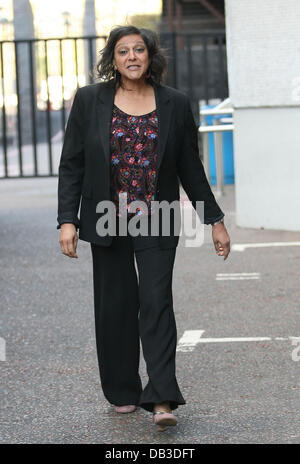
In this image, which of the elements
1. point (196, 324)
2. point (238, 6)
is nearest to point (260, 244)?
point (238, 6)

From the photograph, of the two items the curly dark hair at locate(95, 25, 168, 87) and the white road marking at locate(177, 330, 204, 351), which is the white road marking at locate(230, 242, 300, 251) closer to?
the white road marking at locate(177, 330, 204, 351)

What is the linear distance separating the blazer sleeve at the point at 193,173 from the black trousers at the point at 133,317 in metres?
0.25

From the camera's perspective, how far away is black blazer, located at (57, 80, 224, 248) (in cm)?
537

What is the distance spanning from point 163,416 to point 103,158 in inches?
43.9

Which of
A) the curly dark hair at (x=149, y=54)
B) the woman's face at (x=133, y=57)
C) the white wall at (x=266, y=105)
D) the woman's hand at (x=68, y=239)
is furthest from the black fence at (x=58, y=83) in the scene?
the woman's hand at (x=68, y=239)

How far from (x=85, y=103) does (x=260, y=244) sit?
5.73 metres

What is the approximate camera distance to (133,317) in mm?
5637

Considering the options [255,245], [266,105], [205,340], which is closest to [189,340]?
[205,340]

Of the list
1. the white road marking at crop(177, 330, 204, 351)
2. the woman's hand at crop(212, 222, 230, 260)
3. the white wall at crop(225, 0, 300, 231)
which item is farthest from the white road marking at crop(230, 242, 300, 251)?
the woman's hand at crop(212, 222, 230, 260)

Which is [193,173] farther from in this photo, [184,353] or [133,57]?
[184,353]

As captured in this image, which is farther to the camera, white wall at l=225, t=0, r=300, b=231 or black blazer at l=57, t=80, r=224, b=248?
white wall at l=225, t=0, r=300, b=231

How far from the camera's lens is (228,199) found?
15.0 meters

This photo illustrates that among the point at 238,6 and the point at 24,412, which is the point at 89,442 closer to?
the point at 24,412

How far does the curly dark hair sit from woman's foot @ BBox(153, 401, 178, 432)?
139cm
